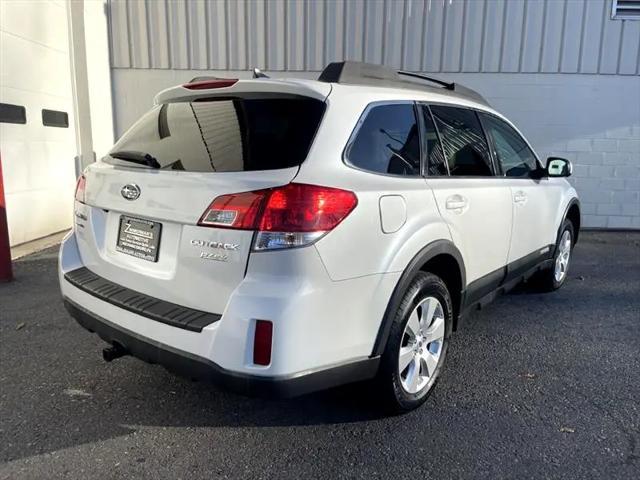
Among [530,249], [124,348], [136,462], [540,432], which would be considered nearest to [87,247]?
[124,348]

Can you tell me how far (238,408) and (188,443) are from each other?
1.31 ft

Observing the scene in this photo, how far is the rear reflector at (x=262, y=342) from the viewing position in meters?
2.17

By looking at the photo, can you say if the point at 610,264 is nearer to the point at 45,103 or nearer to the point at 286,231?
the point at 286,231

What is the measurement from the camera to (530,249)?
14.6 ft

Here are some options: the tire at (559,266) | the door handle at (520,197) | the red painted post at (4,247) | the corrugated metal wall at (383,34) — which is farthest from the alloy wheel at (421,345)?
the corrugated metal wall at (383,34)

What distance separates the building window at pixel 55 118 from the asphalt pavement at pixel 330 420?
12.5 feet

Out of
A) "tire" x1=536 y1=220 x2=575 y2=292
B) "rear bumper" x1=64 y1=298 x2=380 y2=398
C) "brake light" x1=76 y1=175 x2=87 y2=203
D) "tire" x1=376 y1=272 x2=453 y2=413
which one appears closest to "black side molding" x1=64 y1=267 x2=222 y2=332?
"rear bumper" x1=64 y1=298 x2=380 y2=398

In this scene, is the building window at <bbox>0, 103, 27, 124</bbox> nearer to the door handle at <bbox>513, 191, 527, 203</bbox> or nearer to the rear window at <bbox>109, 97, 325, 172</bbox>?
the rear window at <bbox>109, 97, 325, 172</bbox>

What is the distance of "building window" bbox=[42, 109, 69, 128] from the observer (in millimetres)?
7020

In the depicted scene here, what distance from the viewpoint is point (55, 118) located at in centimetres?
727

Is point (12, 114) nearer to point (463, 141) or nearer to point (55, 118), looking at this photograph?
point (55, 118)

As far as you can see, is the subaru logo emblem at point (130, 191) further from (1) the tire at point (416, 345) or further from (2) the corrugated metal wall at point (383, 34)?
(2) the corrugated metal wall at point (383, 34)

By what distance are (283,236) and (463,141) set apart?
1.87 m

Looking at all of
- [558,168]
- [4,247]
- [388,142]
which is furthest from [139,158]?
[558,168]
